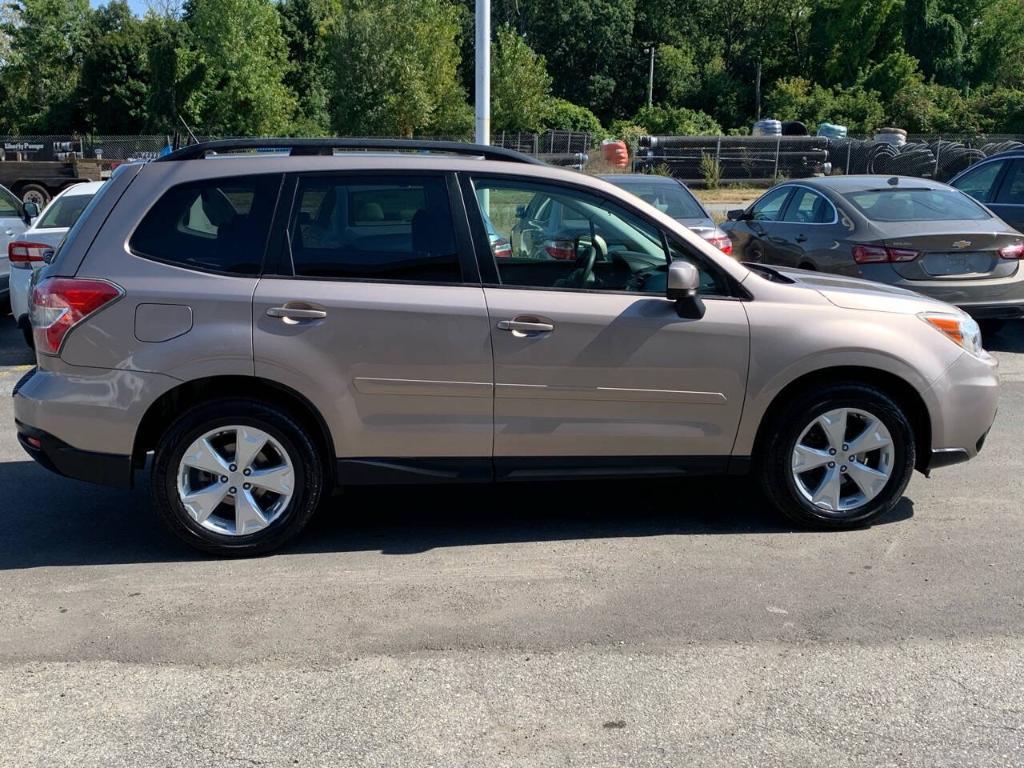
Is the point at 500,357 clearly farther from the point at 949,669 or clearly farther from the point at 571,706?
the point at 949,669

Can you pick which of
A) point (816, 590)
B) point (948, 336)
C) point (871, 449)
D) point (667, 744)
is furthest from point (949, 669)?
point (948, 336)

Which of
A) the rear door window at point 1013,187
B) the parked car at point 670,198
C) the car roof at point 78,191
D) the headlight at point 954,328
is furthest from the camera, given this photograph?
the parked car at point 670,198

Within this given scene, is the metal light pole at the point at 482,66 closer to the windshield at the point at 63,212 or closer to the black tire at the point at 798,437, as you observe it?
the windshield at the point at 63,212

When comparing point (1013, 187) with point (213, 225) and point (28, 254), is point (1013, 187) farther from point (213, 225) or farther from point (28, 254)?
point (28, 254)

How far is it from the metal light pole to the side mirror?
9.99m

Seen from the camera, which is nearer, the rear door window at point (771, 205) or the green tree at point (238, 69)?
the rear door window at point (771, 205)

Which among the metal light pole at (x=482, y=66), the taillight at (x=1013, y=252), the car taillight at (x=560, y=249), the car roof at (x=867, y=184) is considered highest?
the metal light pole at (x=482, y=66)

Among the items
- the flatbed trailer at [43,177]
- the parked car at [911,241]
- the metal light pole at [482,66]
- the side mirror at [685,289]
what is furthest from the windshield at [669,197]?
the flatbed trailer at [43,177]

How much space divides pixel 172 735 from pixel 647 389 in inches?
103

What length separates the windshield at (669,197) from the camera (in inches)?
465

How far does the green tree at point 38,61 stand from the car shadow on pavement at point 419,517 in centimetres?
6404

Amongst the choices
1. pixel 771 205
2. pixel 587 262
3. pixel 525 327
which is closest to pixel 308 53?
pixel 771 205

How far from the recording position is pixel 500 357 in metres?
4.96

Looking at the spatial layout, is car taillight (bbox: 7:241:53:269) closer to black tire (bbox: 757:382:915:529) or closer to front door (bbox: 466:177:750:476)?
front door (bbox: 466:177:750:476)
